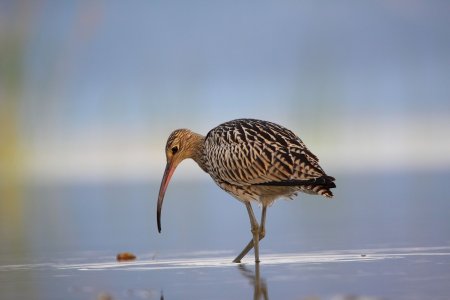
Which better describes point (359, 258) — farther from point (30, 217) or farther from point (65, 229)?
point (30, 217)

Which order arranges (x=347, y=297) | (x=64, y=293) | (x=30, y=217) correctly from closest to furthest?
(x=347, y=297)
(x=64, y=293)
(x=30, y=217)

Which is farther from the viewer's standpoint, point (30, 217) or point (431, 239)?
point (30, 217)

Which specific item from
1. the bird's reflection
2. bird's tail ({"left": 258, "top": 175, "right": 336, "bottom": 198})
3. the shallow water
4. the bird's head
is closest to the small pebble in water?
the shallow water

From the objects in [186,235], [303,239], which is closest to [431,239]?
[303,239]

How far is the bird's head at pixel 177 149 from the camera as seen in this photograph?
1406 cm

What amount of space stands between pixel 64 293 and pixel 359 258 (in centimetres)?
355

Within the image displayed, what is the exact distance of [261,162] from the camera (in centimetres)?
1259

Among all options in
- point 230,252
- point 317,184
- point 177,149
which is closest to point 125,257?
point 230,252

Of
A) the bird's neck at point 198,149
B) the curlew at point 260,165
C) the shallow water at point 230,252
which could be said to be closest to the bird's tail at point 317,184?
the curlew at point 260,165

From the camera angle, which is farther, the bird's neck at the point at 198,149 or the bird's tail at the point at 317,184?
the bird's neck at the point at 198,149

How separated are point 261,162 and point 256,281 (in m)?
2.32

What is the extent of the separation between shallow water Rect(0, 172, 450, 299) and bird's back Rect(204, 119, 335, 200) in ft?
2.60

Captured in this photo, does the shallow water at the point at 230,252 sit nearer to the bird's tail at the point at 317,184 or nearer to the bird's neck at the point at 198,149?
the bird's tail at the point at 317,184

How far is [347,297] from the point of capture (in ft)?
29.7
